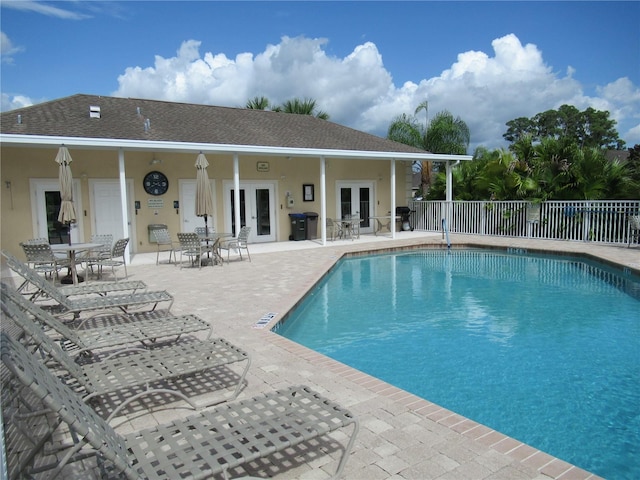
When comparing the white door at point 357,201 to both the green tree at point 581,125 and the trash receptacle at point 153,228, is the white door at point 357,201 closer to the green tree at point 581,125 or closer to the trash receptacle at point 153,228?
the trash receptacle at point 153,228

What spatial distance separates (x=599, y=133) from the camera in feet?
185

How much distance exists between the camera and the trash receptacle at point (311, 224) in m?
17.1

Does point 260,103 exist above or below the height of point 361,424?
above

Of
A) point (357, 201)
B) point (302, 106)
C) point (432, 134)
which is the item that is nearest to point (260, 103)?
point (302, 106)

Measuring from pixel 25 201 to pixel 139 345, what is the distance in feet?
31.2

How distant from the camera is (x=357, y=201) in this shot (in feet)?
63.1

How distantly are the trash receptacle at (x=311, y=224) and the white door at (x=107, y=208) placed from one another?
613cm

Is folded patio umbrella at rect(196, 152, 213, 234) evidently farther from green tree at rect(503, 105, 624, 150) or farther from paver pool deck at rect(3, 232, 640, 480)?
green tree at rect(503, 105, 624, 150)

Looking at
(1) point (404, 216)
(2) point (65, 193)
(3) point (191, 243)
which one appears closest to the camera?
(2) point (65, 193)

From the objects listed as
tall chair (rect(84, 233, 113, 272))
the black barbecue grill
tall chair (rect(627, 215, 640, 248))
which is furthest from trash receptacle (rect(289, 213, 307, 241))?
tall chair (rect(627, 215, 640, 248))

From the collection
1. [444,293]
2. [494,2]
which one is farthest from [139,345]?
[494,2]

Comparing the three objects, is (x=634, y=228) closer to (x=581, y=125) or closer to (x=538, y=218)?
(x=538, y=218)

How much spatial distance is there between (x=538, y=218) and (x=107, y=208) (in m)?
14.3

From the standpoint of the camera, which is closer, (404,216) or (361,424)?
(361,424)
